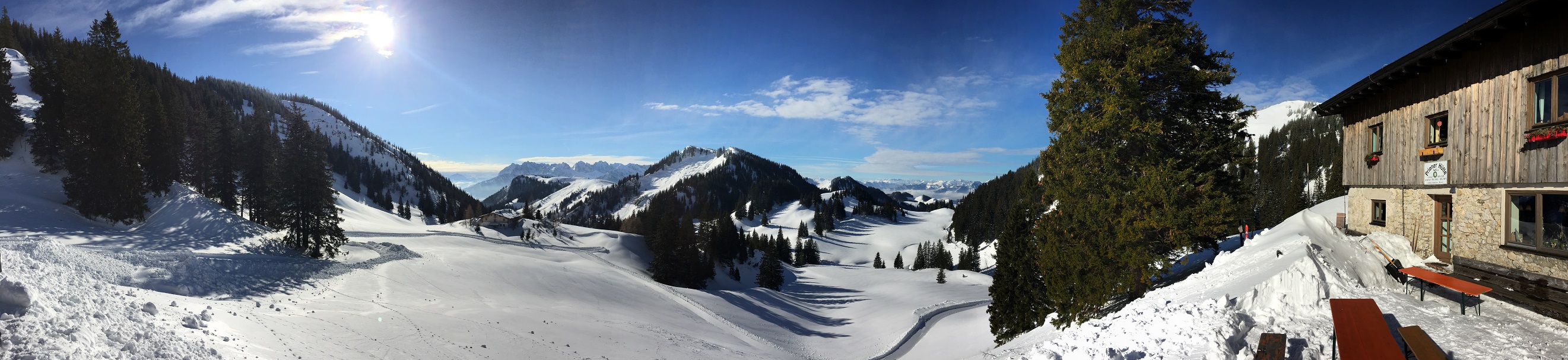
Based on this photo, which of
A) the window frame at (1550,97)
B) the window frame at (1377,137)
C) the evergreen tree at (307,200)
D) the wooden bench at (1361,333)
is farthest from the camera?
the evergreen tree at (307,200)

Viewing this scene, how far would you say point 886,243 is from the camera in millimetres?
139500

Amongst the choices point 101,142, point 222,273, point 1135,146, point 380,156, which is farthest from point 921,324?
point 380,156

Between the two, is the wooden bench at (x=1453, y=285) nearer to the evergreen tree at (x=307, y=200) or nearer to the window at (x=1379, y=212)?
the window at (x=1379, y=212)

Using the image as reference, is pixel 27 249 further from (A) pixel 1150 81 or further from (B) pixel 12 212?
(A) pixel 1150 81

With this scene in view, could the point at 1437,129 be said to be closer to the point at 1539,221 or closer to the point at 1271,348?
the point at 1539,221

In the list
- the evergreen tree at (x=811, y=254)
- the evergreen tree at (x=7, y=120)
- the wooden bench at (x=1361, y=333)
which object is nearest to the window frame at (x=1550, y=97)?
the wooden bench at (x=1361, y=333)

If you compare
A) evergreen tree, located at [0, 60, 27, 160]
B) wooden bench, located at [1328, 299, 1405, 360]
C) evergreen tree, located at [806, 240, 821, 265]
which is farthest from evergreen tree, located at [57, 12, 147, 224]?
evergreen tree, located at [806, 240, 821, 265]

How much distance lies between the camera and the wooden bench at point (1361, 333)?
6.11 metres

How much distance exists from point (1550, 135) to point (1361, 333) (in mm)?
7402

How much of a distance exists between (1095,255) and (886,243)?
420 feet

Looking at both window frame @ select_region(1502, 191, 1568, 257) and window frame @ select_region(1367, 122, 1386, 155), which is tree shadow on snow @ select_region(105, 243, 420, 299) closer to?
window frame @ select_region(1502, 191, 1568, 257)

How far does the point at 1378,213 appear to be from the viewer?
1411 centimetres

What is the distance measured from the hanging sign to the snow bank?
2599 cm

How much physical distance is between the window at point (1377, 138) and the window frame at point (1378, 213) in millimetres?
1405
